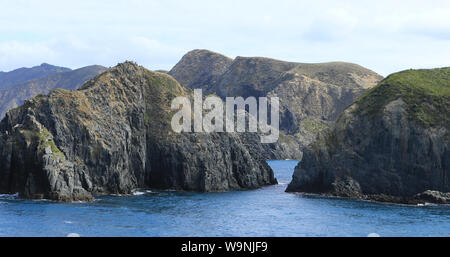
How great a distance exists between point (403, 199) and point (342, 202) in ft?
44.3

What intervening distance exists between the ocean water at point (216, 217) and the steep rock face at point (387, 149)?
372 inches

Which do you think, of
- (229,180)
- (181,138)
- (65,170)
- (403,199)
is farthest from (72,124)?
(403,199)

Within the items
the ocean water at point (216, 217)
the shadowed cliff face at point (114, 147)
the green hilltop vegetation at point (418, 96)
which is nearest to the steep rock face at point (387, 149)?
the green hilltop vegetation at point (418, 96)

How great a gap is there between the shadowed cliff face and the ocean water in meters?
6.71

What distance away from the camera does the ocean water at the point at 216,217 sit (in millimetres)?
81625

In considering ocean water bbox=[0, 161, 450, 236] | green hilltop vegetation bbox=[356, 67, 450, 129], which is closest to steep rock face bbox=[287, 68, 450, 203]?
green hilltop vegetation bbox=[356, 67, 450, 129]

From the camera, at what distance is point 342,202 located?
388 ft

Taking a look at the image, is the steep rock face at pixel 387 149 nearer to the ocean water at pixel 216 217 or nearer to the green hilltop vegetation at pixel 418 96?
the green hilltop vegetation at pixel 418 96

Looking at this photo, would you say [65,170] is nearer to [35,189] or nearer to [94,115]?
[35,189]

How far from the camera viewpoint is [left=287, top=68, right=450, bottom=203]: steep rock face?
122 m

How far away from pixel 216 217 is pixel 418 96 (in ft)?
223

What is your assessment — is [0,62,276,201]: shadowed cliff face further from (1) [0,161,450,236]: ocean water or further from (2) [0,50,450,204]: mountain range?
(1) [0,161,450,236]: ocean water

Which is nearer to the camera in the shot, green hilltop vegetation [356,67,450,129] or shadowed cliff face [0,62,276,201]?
shadowed cliff face [0,62,276,201]
